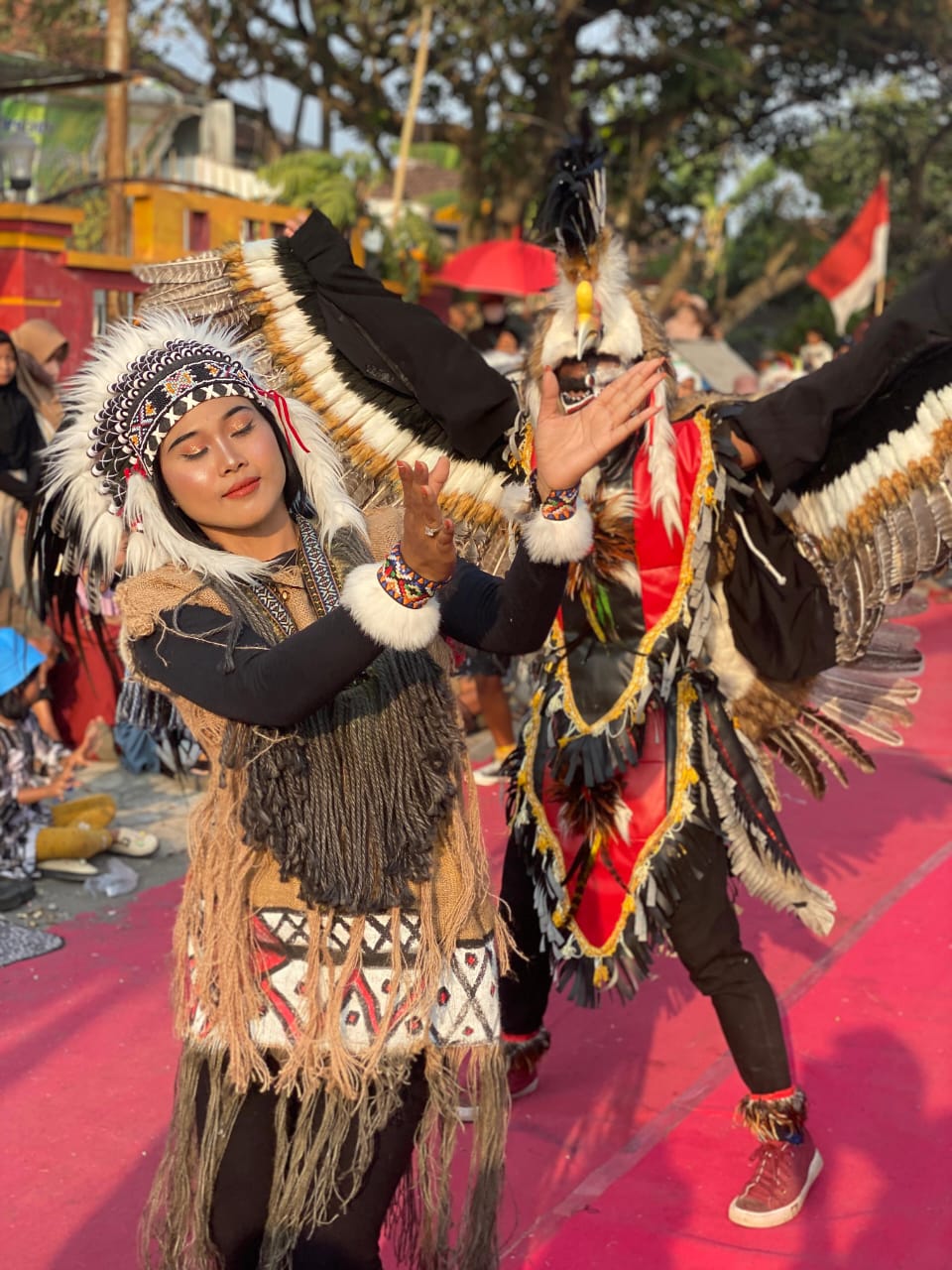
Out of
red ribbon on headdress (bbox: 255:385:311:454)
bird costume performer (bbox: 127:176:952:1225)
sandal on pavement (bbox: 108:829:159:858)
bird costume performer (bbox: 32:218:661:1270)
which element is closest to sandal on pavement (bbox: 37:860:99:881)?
sandal on pavement (bbox: 108:829:159:858)

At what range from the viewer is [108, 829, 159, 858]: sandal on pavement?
5266 millimetres

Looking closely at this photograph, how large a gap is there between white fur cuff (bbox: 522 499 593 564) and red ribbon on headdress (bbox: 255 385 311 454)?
0.49 metres

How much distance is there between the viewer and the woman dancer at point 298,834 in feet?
6.70

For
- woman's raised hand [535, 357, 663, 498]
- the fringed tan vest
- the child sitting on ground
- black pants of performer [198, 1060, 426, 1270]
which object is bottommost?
the child sitting on ground

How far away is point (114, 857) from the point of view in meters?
5.25

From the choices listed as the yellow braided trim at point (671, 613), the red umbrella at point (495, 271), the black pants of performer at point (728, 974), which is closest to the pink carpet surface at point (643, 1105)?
the black pants of performer at point (728, 974)

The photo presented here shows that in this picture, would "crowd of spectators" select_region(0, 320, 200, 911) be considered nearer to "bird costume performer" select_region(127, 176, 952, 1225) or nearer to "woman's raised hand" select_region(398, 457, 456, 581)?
"bird costume performer" select_region(127, 176, 952, 1225)

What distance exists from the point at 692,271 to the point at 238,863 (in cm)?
2564

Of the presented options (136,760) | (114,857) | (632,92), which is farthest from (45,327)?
(632,92)

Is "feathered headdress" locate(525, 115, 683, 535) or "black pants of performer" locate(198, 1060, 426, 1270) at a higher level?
"feathered headdress" locate(525, 115, 683, 535)

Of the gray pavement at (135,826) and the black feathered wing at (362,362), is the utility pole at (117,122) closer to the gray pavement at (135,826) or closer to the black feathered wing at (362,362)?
the gray pavement at (135,826)

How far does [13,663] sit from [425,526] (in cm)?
357

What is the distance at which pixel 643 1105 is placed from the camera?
3.56m

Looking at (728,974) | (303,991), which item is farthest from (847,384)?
(303,991)
